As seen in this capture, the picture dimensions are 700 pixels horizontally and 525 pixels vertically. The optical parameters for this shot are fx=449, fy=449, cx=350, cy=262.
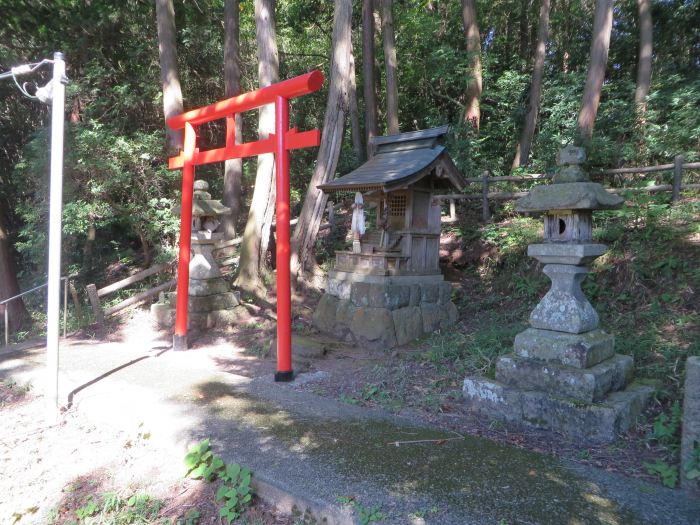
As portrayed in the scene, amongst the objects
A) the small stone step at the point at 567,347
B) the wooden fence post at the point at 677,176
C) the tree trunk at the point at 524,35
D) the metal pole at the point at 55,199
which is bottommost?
the small stone step at the point at 567,347

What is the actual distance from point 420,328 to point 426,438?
3.81 meters

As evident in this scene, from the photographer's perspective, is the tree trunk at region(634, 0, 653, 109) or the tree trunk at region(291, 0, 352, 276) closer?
the tree trunk at region(291, 0, 352, 276)

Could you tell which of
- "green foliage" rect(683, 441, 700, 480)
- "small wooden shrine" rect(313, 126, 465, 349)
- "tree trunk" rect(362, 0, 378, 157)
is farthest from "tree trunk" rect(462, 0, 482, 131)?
"green foliage" rect(683, 441, 700, 480)

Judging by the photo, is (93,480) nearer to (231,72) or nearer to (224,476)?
(224,476)

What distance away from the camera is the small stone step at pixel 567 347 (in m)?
3.78

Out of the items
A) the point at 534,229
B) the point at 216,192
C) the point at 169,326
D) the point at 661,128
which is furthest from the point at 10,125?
the point at 661,128

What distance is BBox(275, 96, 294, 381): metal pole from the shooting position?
514 cm

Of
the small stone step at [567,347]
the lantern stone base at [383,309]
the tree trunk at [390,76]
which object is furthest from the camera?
the tree trunk at [390,76]

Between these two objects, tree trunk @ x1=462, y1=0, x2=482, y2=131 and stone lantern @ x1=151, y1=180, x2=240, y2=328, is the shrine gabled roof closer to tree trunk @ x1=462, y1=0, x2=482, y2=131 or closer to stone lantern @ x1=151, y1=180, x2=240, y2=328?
stone lantern @ x1=151, y1=180, x2=240, y2=328

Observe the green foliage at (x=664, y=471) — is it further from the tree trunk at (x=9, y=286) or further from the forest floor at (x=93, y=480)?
the tree trunk at (x=9, y=286)

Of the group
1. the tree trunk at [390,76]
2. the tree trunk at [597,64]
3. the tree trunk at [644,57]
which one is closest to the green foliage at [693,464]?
the tree trunk at [597,64]

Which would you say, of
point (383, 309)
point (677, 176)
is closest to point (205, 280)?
point (383, 309)

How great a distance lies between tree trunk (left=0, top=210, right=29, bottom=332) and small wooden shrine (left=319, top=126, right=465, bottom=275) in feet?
25.0

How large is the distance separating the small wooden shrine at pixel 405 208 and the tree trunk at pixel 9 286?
7.62m
